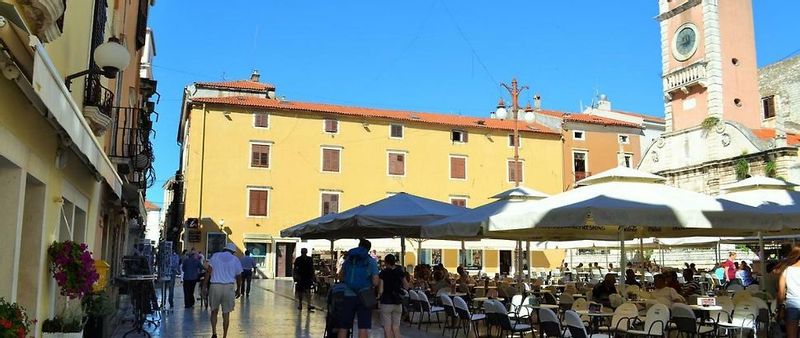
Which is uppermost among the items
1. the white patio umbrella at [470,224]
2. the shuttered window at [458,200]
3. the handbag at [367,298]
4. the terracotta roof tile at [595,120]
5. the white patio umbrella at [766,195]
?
the terracotta roof tile at [595,120]

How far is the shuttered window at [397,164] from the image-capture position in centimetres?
3978

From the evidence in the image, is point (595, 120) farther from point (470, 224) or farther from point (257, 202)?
point (470, 224)

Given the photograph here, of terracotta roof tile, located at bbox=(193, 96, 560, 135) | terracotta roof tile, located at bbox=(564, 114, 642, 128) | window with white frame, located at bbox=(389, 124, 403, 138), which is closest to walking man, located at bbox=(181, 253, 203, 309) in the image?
terracotta roof tile, located at bbox=(193, 96, 560, 135)

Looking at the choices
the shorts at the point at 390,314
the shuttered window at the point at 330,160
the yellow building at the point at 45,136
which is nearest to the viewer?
the yellow building at the point at 45,136

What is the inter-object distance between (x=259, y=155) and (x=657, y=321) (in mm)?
31499

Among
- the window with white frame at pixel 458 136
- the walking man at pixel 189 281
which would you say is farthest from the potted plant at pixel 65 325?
the window with white frame at pixel 458 136

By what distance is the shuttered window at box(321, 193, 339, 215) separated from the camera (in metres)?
38.0

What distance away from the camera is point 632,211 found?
782 cm

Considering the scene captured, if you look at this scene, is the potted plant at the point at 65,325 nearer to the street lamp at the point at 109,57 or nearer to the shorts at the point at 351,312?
the street lamp at the point at 109,57

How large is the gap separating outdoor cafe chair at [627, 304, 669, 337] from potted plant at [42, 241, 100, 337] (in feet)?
19.5

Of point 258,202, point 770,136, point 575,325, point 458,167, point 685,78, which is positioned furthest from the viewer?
point 458,167

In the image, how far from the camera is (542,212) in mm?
8414

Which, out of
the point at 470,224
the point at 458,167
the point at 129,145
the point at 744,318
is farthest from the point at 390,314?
the point at 458,167

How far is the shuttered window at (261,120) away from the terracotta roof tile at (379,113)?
1.80 feet
